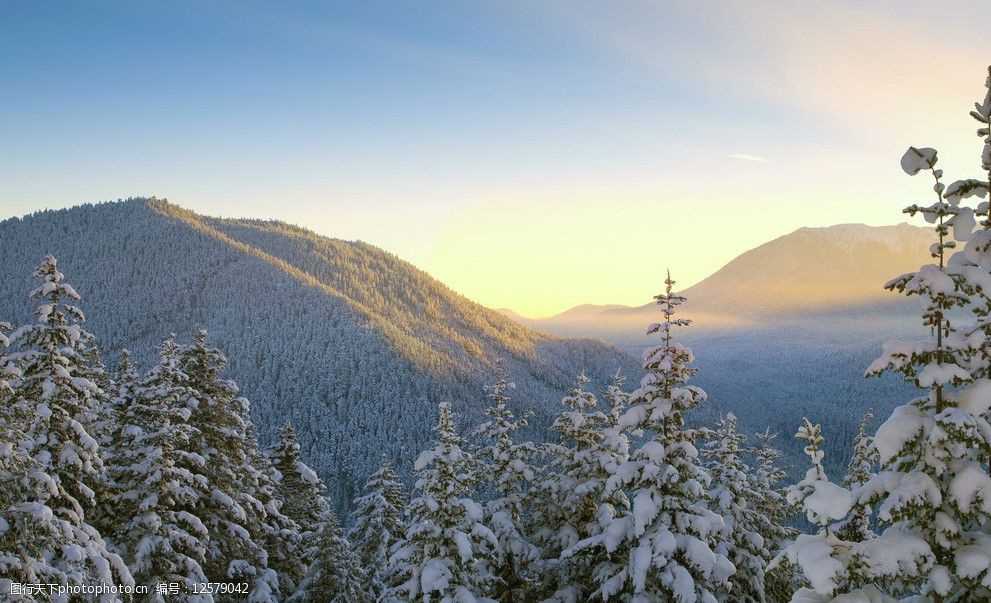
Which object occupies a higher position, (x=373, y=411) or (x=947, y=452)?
(x=947, y=452)

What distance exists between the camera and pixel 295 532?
26.6 metres

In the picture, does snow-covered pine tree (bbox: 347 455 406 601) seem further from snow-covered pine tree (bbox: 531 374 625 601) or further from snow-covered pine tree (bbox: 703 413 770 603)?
snow-covered pine tree (bbox: 703 413 770 603)

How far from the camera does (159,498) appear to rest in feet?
55.1

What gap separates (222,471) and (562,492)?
11052mm

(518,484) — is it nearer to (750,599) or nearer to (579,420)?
(579,420)

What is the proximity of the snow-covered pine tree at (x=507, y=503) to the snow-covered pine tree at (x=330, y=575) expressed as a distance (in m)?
7.92

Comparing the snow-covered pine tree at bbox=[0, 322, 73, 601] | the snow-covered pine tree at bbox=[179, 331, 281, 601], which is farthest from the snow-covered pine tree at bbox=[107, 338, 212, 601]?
the snow-covered pine tree at bbox=[0, 322, 73, 601]

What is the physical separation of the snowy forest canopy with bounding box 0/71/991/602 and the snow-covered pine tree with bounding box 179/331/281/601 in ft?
0.25

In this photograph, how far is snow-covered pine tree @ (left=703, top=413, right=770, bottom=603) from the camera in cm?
1952

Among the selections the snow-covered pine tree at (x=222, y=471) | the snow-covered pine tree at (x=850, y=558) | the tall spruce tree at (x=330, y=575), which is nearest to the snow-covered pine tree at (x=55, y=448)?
the snow-covered pine tree at (x=222, y=471)

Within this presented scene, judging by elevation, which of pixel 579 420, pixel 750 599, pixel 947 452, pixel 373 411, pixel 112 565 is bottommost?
pixel 373 411

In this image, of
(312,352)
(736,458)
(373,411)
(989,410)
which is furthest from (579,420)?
(312,352)

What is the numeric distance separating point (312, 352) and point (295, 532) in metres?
168

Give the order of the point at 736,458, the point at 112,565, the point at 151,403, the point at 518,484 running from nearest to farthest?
the point at 112,565 < the point at 151,403 < the point at 518,484 < the point at 736,458
